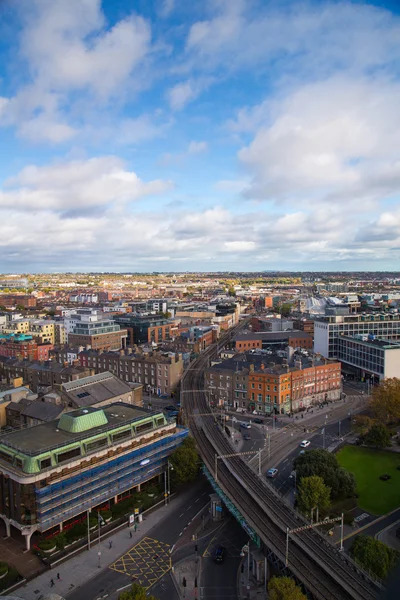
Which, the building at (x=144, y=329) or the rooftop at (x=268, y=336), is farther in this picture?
the building at (x=144, y=329)

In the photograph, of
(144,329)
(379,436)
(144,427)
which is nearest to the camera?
(144,427)

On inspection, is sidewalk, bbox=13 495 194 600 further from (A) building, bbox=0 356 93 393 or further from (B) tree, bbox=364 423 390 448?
(A) building, bbox=0 356 93 393

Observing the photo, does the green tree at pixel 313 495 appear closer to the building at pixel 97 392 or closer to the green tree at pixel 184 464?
the green tree at pixel 184 464

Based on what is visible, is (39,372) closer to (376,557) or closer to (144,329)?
(144,329)

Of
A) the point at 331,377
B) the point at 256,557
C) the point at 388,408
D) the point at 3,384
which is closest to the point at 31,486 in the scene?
the point at 256,557

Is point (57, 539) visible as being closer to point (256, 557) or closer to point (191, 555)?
point (191, 555)

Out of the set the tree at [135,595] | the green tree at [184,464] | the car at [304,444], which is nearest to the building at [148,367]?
the car at [304,444]

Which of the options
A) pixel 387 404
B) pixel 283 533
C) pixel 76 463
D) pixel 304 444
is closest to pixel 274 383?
pixel 304 444
